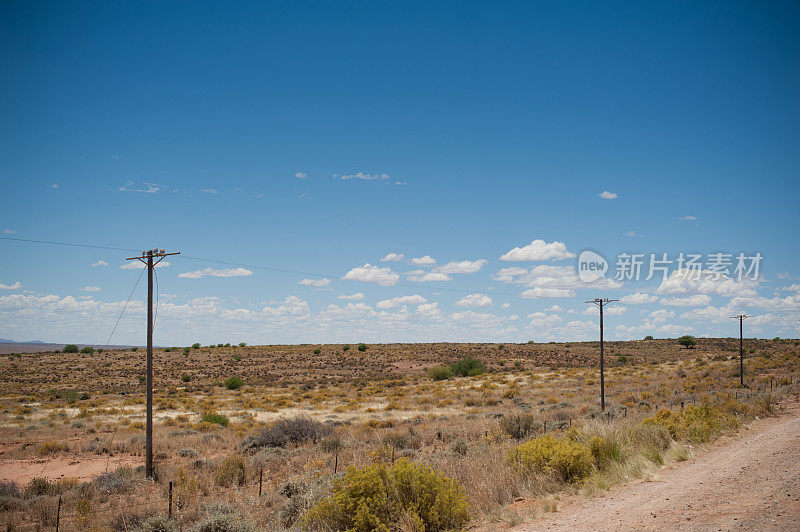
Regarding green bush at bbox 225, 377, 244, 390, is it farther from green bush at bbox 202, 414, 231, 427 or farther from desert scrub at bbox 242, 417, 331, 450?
desert scrub at bbox 242, 417, 331, 450

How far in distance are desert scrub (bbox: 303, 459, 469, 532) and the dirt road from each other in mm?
1362

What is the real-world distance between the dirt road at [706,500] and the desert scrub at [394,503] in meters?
1.36

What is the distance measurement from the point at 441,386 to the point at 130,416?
2873cm

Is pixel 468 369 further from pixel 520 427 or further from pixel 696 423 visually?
pixel 696 423

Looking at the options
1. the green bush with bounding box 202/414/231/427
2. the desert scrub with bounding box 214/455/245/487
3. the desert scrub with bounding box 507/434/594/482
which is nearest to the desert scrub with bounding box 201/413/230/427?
the green bush with bounding box 202/414/231/427

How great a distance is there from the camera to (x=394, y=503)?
848 cm

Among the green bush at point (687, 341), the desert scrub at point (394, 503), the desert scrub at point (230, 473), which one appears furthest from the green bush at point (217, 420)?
the green bush at point (687, 341)

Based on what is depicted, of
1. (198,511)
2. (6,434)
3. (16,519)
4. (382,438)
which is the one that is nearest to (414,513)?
(198,511)

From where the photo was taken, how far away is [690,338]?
9056 centimetres

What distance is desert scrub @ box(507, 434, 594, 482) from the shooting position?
37.4 feet

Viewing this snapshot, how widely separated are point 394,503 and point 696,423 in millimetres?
13180

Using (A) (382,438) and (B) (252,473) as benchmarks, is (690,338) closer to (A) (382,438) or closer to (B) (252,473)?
(A) (382,438)

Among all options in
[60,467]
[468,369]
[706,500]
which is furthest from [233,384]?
[706,500]

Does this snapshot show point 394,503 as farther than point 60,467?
No
